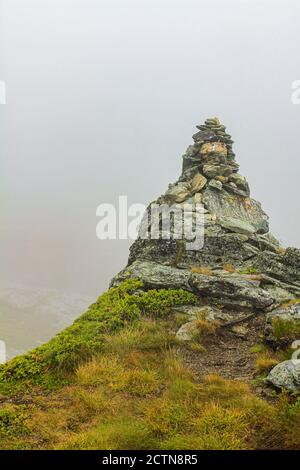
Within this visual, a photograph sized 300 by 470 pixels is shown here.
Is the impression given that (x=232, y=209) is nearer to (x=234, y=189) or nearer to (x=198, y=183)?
(x=234, y=189)

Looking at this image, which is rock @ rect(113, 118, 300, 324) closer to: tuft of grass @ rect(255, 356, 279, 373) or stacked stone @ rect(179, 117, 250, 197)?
stacked stone @ rect(179, 117, 250, 197)

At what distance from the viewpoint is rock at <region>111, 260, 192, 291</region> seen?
19.0 meters

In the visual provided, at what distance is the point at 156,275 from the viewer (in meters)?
19.9

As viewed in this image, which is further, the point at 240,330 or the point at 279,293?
the point at 279,293

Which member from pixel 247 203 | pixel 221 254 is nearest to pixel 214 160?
pixel 247 203

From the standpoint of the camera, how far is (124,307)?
17.0 meters

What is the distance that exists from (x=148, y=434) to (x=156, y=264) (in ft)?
44.0

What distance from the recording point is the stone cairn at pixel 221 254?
58.3 ft

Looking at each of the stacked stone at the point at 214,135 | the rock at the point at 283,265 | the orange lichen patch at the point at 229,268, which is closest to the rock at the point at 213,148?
the stacked stone at the point at 214,135

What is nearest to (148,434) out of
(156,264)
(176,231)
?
(156,264)

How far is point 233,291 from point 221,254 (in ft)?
18.8

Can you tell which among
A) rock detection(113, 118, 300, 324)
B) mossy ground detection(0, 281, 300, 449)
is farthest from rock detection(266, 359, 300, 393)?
rock detection(113, 118, 300, 324)

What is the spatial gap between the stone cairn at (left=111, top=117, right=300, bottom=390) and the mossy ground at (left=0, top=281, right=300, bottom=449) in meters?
1.58

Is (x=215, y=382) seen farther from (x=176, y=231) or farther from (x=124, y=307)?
(x=176, y=231)
